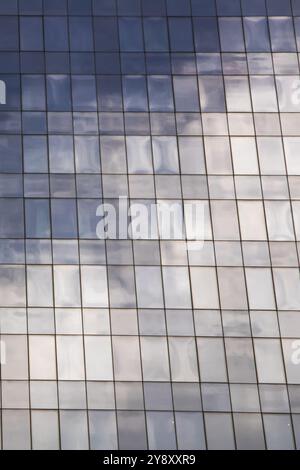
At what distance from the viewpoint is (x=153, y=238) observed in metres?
77.8

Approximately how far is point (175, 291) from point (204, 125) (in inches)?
466

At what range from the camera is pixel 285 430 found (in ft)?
242

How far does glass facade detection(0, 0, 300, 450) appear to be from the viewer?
73.7 metres

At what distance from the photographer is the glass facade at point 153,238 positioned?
7369cm

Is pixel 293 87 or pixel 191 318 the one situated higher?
pixel 293 87

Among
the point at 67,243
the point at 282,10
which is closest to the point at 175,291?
the point at 67,243

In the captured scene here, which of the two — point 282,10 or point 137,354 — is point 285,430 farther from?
point 282,10

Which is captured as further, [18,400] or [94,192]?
[94,192]

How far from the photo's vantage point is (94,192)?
7856 centimetres
